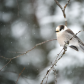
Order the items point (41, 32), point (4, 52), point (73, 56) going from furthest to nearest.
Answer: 1. point (41, 32)
2. point (4, 52)
3. point (73, 56)

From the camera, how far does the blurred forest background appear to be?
3.10m

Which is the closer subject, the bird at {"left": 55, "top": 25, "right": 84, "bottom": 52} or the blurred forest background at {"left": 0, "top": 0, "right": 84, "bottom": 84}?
the bird at {"left": 55, "top": 25, "right": 84, "bottom": 52}

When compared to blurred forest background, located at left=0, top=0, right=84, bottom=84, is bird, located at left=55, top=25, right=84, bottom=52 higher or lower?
lower

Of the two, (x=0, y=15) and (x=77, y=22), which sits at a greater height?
(x=0, y=15)

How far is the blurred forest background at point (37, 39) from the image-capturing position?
310 cm

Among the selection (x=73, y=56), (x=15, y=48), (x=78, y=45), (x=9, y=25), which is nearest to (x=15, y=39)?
(x=15, y=48)

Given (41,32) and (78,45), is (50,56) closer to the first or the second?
(41,32)

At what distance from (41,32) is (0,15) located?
4.27 feet

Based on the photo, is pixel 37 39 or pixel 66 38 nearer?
pixel 66 38

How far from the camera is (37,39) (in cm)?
382

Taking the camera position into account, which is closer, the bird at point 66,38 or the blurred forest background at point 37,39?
the bird at point 66,38

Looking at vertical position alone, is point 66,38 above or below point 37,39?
below

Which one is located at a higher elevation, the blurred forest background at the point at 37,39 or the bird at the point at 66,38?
the blurred forest background at the point at 37,39

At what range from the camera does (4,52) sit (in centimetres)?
344
